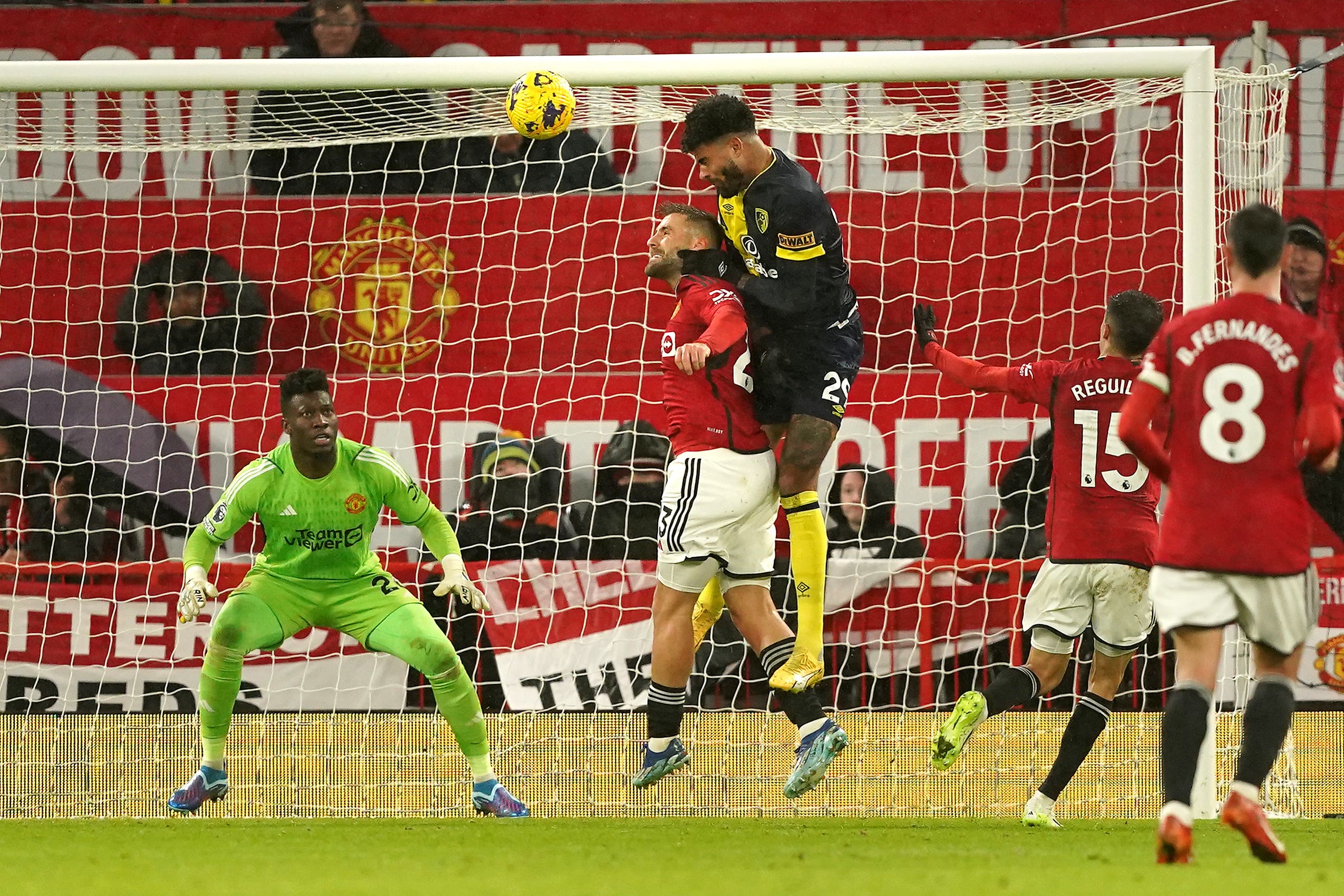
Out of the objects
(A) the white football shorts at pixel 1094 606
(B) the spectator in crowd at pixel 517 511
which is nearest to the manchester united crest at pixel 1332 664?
(A) the white football shorts at pixel 1094 606

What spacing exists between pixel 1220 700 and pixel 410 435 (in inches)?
198

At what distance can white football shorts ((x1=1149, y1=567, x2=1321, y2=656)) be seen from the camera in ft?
12.3

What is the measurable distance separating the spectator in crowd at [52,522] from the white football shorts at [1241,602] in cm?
630

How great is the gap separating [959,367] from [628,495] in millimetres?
3278

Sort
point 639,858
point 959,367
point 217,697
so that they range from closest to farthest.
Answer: point 639,858 → point 959,367 → point 217,697

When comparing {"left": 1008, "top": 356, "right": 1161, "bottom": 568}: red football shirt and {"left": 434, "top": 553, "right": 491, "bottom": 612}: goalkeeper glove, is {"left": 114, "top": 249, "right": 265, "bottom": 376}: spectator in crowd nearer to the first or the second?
{"left": 434, "top": 553, "right": 491, "bottom": 612}: goalkeeper glove

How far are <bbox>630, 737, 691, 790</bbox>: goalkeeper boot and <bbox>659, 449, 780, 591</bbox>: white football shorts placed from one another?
57 centimetres

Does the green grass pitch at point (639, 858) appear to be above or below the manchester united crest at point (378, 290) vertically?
below

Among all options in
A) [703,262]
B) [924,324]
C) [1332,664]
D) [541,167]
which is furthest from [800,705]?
[541,167]

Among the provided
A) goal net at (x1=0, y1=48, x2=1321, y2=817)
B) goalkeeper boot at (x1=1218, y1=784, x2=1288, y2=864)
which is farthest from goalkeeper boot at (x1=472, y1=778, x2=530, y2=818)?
goalkeeper boot at (x1=1218, y1=784, x2=1288, y2=864)

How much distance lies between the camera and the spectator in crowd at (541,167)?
964 cm

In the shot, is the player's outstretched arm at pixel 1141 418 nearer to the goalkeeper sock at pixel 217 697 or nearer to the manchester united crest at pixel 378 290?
the goalkeeper sock at pixel 217 697

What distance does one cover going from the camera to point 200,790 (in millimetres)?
5789

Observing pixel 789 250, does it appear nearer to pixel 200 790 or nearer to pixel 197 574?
pixel 197 574
